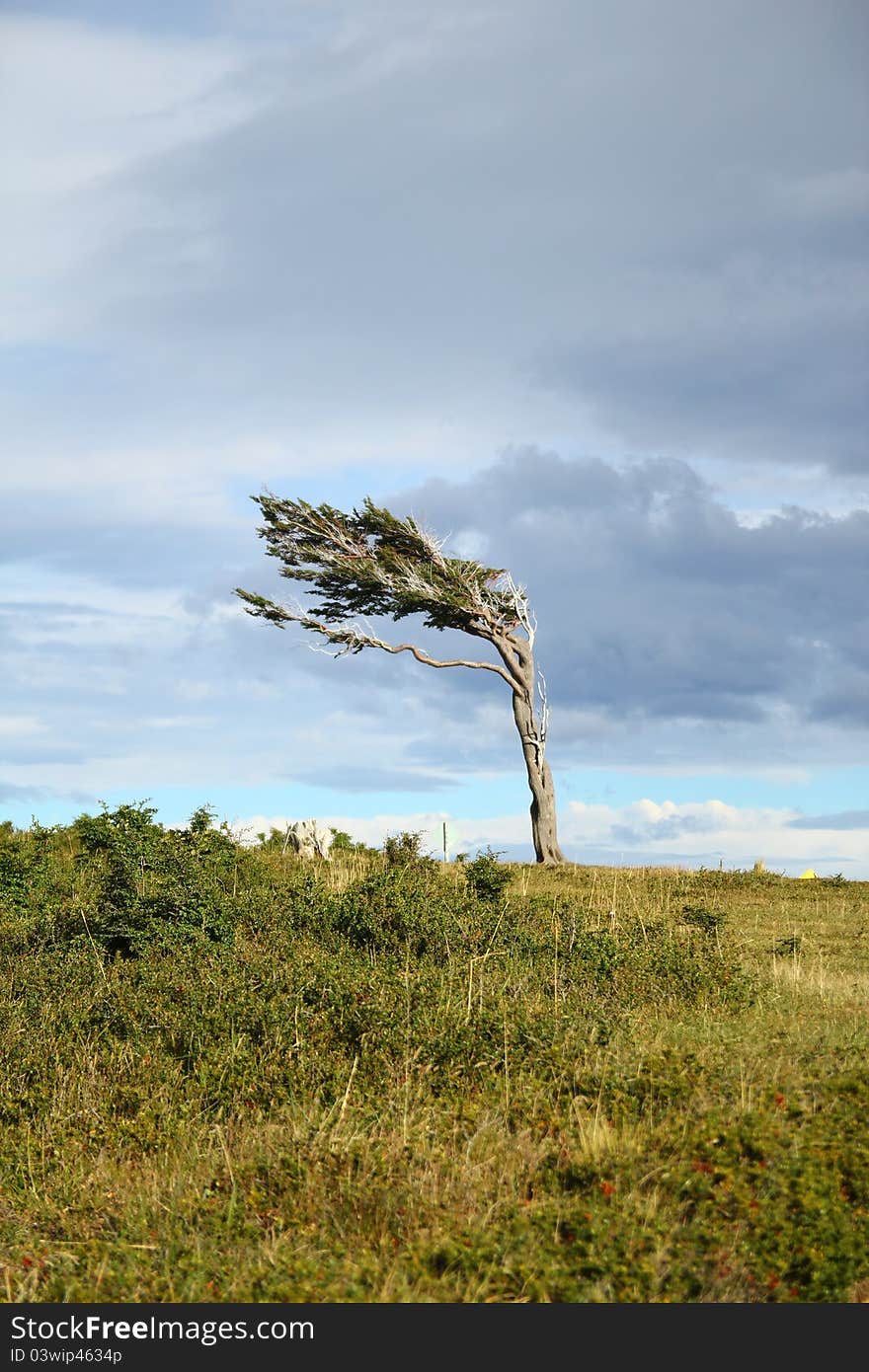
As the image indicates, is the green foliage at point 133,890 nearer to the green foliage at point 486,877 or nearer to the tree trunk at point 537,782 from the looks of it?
the green foliage at point 486,877

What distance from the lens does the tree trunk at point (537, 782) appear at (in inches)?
1183

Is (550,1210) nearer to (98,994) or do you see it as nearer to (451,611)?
(98,994)

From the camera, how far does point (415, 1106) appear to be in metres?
7.41

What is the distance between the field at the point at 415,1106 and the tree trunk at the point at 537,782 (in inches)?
591

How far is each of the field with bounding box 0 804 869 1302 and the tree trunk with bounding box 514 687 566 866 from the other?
1501cm

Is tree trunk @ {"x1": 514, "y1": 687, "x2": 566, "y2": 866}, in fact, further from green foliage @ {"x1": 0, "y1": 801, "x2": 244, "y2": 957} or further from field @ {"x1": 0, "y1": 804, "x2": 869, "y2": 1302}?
field @ {"x1": 0, "y1": 804, "x2": 869, "y2": 1302}

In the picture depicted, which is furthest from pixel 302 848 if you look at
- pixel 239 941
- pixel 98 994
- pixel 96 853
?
pixel 98 994

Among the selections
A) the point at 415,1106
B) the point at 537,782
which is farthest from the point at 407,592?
the point at 415,1106

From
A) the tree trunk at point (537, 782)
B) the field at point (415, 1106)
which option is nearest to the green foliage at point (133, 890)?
the field at point (415, 1106)

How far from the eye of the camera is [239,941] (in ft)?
44.5

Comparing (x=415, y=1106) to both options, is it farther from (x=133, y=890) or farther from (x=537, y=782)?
(x=537, y=782)

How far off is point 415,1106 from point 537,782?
75.5 feet
